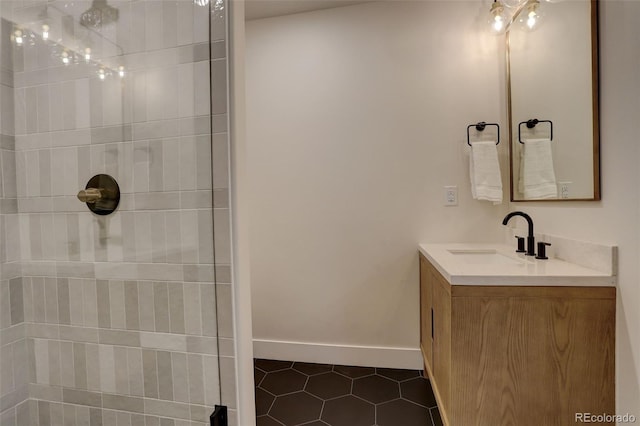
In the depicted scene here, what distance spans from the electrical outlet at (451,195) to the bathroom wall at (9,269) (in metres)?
2.19

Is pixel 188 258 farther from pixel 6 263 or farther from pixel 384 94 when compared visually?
pixel 384 94

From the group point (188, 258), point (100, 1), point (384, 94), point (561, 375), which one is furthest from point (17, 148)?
point (561, 375)

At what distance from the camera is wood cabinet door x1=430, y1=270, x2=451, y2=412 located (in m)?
1.17

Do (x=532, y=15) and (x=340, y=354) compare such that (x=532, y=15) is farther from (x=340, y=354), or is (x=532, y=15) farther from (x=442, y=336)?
(x=340, y=354)

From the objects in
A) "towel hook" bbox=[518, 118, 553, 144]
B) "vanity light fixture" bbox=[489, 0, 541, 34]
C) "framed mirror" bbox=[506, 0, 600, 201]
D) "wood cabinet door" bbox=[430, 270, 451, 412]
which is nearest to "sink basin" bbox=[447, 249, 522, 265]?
"wood cabinet door" bbox=[430, 270, 451, 412]

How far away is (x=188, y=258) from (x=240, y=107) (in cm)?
53

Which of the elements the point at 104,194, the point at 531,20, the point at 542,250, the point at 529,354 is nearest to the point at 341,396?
the point at 529,354

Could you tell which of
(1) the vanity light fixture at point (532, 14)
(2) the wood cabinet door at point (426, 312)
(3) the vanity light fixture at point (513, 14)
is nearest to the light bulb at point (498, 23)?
(3) the vanity light fixture at point (513, 14)

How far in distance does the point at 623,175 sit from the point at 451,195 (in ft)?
3.23

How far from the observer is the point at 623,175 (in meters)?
1.01

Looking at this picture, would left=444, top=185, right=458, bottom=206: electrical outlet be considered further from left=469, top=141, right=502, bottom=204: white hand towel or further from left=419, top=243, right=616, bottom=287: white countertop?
left=419, top=243, right=616, bottom=287: white countertop

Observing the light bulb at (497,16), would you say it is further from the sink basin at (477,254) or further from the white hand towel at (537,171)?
the sink basin at (477,254)

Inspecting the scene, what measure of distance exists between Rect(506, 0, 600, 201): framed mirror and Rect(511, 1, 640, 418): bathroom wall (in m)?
0.05

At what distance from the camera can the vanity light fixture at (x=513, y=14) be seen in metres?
1.58
